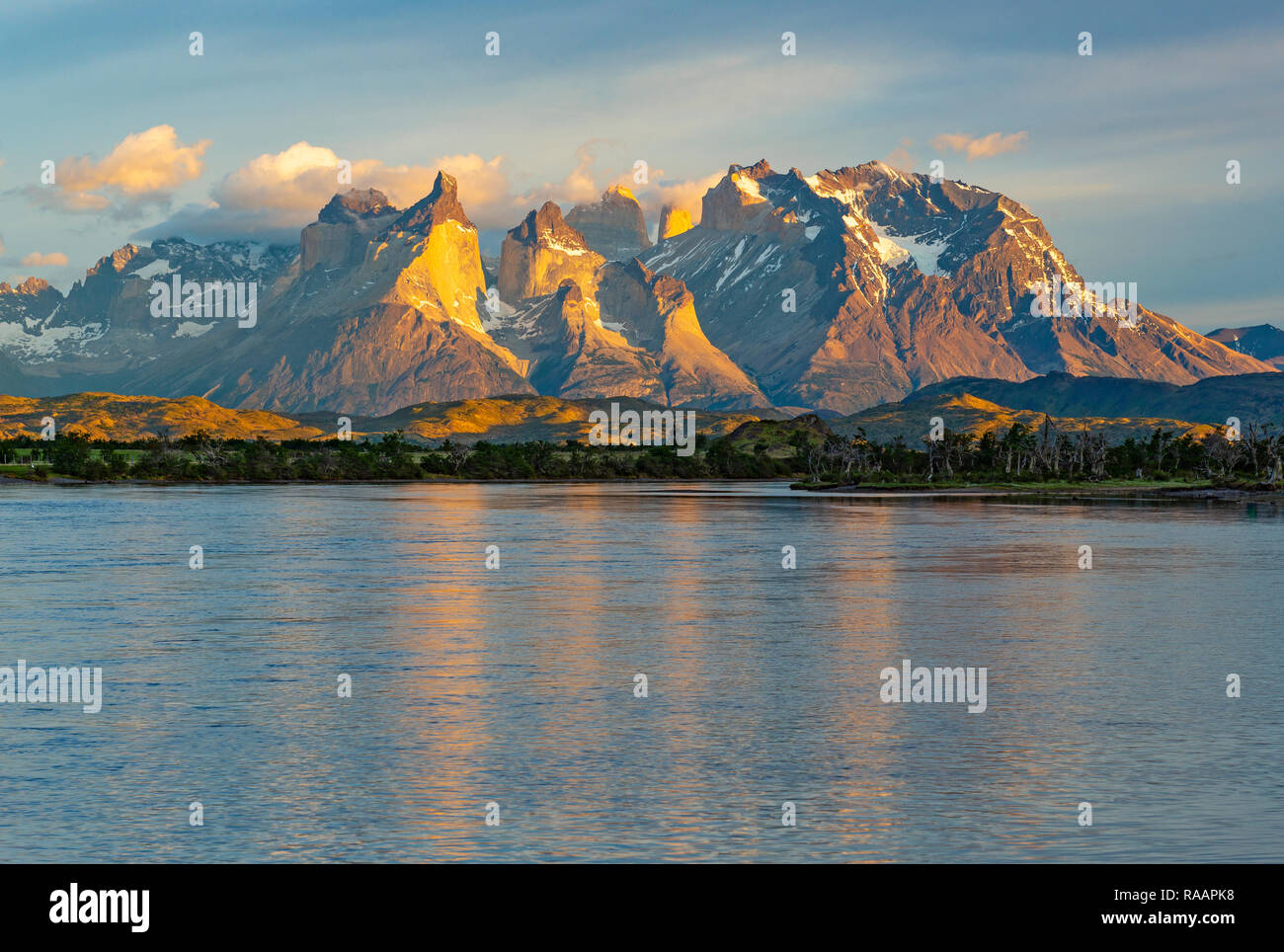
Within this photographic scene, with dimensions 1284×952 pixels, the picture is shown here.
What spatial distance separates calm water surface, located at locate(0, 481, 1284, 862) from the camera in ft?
87.6

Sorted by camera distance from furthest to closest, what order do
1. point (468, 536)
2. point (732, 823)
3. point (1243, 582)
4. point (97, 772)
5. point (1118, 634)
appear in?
point (468, 536) → point (1243, 582) → point (1118, 634) → point (97, 772) → point (732, 823)

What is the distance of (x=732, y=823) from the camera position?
2723 centimetres

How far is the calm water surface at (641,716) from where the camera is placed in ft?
87.6

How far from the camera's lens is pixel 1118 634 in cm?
5722

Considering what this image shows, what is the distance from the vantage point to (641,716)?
128ft

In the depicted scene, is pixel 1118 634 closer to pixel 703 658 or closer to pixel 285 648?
pixel 703 658

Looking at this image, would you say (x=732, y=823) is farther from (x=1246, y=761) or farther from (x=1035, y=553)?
(x=1035, y=553)

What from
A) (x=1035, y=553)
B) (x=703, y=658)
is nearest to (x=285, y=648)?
(x=703, y=658)

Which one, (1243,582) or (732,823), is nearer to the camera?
(732,823)

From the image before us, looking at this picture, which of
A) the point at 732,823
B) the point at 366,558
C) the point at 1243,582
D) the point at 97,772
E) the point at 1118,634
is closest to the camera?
the point at 732,823

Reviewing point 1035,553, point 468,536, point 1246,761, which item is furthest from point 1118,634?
point 468,536
